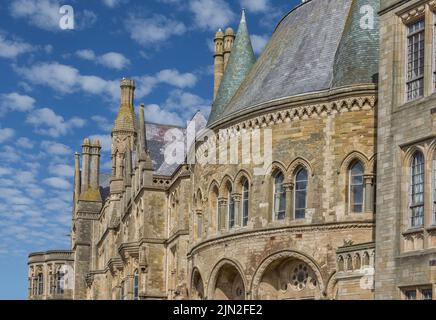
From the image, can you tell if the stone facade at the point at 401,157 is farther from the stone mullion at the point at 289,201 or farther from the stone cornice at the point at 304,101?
the stone mullion at the point at 289,201

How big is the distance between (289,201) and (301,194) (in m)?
0.49

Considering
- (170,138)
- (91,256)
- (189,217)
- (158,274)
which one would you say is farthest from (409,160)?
(91,256)

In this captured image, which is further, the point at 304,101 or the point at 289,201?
the point at 289,201

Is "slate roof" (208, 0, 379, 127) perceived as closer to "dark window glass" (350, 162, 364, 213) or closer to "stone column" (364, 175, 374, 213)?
"dark window glass" (350, 162, 364, 213)

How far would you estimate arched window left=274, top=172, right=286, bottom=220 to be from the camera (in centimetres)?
3488

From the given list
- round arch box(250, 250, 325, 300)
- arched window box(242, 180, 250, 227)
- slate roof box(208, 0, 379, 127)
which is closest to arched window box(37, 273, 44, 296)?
slate roof box(208, 0, 379, 127)

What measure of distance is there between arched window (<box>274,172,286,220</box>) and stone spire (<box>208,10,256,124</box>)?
6.38 meters

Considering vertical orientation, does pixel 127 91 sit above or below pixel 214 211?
above

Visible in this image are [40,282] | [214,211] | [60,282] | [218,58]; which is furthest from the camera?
[40,282]

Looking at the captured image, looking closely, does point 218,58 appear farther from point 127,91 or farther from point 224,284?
point 127,91

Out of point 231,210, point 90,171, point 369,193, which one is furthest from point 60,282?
point 369,193

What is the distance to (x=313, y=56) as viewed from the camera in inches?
1432
